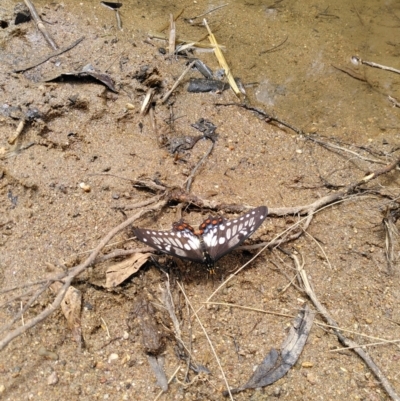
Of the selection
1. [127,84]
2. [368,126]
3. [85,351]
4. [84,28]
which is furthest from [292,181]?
[84,28]

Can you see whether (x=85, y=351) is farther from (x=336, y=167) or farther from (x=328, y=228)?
(x=336, y=167)

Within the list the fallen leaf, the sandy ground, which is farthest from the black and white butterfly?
the fallen leaf

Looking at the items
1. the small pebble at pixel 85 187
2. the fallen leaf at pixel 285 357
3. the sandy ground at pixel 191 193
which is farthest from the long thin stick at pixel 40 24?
the fallen leaf at pixel 285 357

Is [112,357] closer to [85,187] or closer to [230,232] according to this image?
[230,232]

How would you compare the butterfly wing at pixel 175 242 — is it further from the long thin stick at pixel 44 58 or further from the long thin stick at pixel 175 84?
the long thin stick at pixel 44 58

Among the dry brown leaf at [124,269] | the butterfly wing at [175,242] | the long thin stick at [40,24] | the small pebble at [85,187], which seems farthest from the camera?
the long thin stick at [40,24]

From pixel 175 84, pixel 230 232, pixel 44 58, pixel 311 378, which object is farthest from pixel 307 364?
pixel 44 58

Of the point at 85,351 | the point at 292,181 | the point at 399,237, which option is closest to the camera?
the point at 85,351
